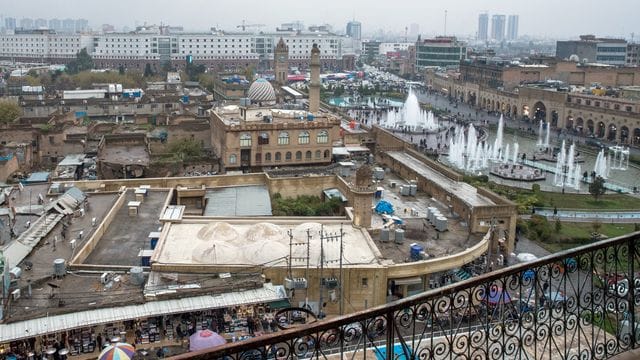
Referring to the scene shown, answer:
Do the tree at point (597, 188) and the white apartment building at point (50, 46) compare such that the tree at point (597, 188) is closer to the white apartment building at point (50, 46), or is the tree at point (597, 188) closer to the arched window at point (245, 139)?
the arched window at point (245, 139)

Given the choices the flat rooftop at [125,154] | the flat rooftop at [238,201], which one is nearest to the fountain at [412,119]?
the flat rooftop at [125,154]

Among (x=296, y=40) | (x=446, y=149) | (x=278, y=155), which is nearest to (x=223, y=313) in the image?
(x=278, y=155)

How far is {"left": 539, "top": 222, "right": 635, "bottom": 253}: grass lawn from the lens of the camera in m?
19.1

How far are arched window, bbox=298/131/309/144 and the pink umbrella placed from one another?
49.9 ft

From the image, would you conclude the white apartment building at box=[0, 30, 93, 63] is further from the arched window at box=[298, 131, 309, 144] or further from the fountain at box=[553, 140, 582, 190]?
the fountain at box=[553, 140, 582, 190]

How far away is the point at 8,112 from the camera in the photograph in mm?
33250

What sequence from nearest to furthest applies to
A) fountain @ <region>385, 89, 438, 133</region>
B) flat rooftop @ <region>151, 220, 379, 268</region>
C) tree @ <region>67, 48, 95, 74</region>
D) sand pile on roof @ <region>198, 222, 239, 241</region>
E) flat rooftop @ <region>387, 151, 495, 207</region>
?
flat rooftop @ <region>151, 220, 379, 268</region> → sand pile on roof @ <region>198, 222, 239, 241</region> → flat rooftop @ <region>387, 151, 495, 207</region> → fountain @ <region>385, 89, 438, 133</region> → tree @ <region>67, 48, 95, 74</region>

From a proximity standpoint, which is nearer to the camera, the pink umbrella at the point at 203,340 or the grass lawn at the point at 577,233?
the pink umbrella at the point at 203,340

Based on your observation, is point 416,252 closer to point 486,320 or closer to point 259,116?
point 486,320

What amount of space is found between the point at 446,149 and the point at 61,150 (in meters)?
19.0

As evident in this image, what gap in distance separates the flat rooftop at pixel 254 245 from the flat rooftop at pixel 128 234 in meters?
0.80

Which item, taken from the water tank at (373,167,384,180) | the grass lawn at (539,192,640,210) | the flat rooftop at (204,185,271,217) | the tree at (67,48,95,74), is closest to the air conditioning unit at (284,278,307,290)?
the flat rooftop at (204,185,271,217)

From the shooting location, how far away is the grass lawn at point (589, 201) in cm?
2358

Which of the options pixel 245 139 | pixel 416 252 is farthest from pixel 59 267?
pixel 245 139
